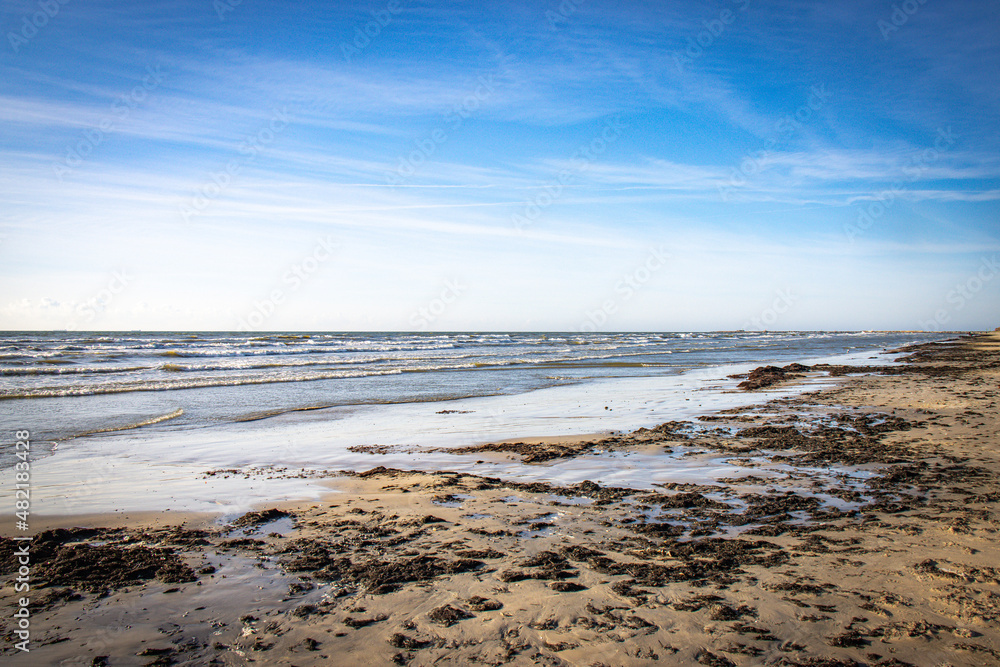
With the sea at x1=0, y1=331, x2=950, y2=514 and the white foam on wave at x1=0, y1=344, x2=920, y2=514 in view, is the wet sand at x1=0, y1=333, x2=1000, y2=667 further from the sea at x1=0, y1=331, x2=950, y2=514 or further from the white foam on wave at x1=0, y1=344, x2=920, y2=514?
the sea at x1=0, y1=331, x2=950, y2=514

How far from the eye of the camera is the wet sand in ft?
11.7

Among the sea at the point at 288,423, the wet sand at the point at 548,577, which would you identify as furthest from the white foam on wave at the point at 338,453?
the wet sand at the point at 548,577

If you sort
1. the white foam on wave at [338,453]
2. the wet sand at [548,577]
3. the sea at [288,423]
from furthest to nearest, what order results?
the sea at [288,423], the white foam on wave at [338,453], the wet sand at [548,577]

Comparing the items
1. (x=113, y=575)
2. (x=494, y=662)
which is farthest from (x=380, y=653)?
(x=113, y=575)

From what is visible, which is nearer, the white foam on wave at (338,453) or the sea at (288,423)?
the white foam on wave at (338,453)

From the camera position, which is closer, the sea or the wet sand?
the wet sand

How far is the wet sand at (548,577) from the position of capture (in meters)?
3.57

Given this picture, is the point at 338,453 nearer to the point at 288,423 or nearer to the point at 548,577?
the point at 288,423

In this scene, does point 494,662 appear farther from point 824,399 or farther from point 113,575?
point 824,399

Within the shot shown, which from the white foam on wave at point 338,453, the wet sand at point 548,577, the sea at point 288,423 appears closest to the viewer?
the wet sand at point 548,577

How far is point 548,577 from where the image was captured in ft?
14.7

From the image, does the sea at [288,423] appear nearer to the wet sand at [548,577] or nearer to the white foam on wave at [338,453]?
the white foam on wave at [338,453]

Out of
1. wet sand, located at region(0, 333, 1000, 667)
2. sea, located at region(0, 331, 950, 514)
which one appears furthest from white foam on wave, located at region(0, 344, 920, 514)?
wet sand, located at region(0, 333, 1000, 667)

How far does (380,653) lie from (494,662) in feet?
2.54
